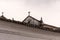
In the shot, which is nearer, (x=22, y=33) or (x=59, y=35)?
(x=22, y=33)

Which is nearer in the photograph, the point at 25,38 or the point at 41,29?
the point at 25,38

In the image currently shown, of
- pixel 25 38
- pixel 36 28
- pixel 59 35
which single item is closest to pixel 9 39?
pixel 25 38

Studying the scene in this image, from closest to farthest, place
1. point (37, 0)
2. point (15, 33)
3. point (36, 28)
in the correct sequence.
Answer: point (15, 33), point (36, 28), point (37, 0)

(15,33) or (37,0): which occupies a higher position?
(37,0)

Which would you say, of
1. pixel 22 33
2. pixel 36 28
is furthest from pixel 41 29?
pixel 22 33

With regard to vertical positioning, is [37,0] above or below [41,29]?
above

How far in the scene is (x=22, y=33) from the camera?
44.7 inches

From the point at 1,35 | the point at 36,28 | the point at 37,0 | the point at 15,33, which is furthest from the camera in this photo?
the point at 37,0

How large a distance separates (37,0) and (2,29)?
7.62 feet

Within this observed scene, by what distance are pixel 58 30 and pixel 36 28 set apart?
242 mm

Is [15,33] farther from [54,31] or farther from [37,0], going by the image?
[37,0]

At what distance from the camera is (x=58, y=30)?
1507 mm

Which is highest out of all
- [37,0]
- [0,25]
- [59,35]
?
[37,0]

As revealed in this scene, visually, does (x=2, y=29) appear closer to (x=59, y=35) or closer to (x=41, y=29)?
(x=41, y=29)
